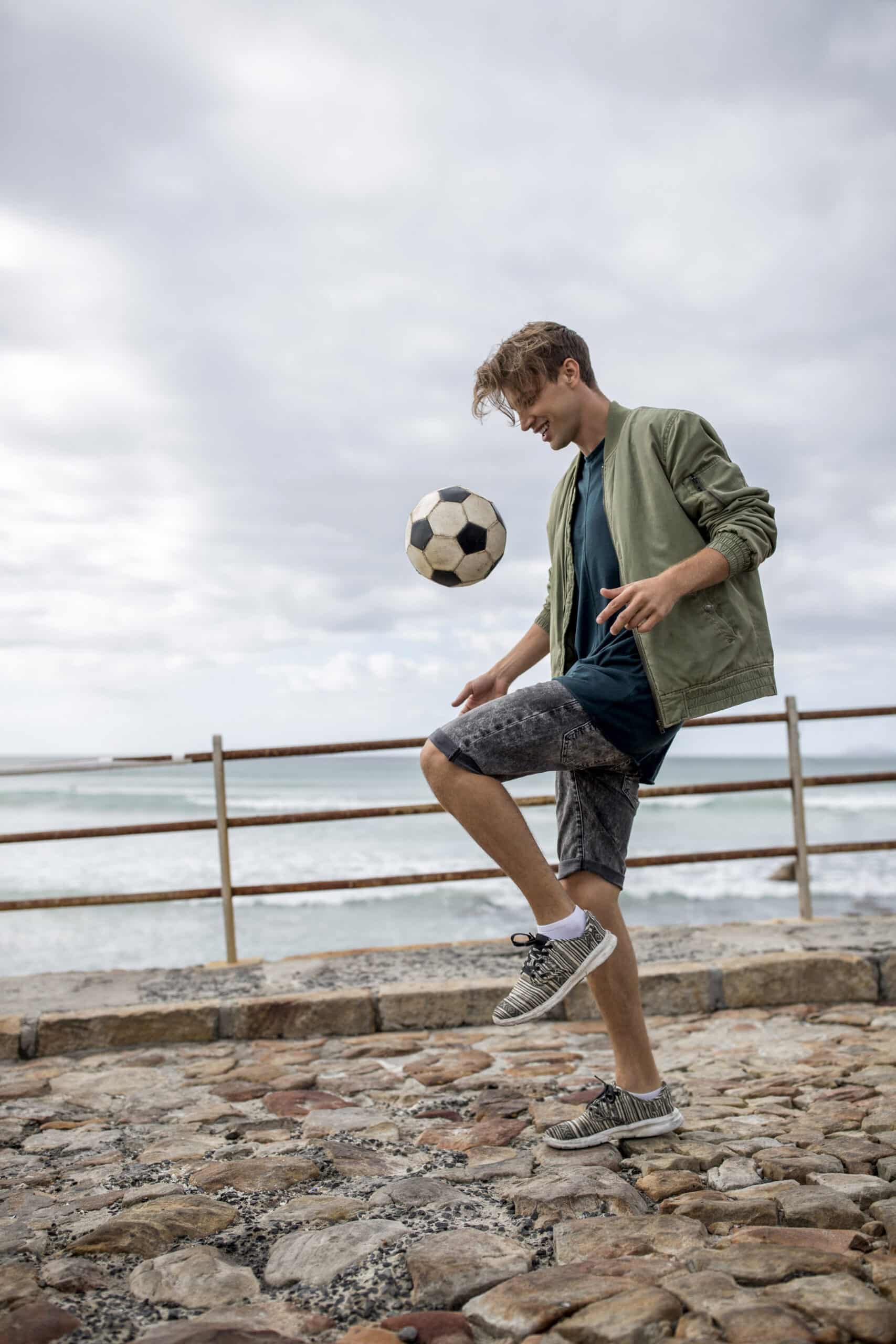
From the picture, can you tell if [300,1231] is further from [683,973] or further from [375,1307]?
[683,973]

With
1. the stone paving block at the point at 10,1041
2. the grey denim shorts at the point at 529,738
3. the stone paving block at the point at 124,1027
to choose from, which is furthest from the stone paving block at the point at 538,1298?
the stone paving block at the point at 10,1041

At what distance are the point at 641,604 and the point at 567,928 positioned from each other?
0.73 m

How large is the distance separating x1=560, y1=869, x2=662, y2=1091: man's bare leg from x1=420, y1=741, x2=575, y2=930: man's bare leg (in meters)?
0.21

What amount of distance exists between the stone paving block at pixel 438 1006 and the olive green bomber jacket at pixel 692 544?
217cm

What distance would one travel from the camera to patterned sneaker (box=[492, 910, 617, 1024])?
2.20 meters

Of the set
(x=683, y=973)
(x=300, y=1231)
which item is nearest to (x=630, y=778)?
(x=300, y=1231)

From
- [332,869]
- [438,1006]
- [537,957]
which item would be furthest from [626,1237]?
[332,869]

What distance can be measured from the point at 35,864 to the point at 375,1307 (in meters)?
22.6

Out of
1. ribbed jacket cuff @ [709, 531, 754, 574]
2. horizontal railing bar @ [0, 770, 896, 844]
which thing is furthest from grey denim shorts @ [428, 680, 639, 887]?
horizontal railing bar @ [0, 770, 896, 844]

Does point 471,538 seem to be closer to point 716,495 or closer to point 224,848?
point 716,495

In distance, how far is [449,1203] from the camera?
83.2 inches

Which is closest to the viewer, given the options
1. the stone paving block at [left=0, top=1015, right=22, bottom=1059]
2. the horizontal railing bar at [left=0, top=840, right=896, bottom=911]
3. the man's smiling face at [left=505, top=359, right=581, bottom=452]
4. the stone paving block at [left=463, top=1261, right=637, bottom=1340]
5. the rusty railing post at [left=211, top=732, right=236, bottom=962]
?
the stone paving block at [left=463, top=1261, right=637, bottom=1340]

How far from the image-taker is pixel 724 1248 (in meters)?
1.78

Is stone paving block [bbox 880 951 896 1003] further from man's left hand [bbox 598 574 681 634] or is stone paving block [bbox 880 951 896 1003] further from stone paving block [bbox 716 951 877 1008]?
man's left hand [bbox 598 574 681 634]
